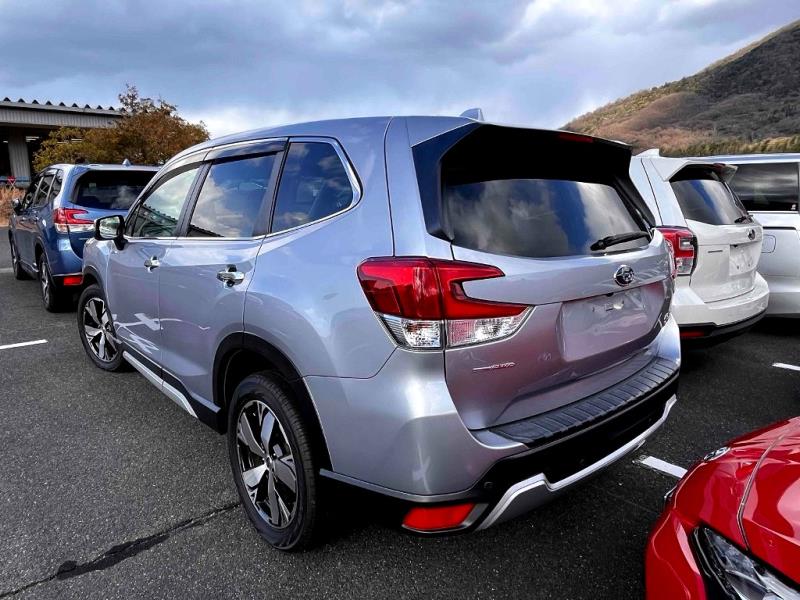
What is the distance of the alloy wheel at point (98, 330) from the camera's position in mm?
4414

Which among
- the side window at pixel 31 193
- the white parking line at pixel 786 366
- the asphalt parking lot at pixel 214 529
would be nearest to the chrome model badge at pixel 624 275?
the asphalt parking lot at pixel 214 529

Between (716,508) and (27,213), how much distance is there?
8566 millimetres

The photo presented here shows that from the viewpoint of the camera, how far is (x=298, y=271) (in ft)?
6.82

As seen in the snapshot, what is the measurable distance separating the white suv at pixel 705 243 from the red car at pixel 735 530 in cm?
236

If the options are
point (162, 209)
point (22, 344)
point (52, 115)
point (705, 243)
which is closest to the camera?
point (162, 209)

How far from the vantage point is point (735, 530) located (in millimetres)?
1360

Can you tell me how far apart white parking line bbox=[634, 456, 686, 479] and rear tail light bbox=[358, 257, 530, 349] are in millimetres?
1847

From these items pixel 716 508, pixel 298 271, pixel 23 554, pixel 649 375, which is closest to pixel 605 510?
pixel 649 375

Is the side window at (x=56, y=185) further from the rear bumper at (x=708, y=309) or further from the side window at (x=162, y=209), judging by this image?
the rear bumper at (x=708, y=309)

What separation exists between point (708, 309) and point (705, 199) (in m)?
0.97

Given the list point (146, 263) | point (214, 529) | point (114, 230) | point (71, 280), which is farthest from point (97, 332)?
point (214, 529)

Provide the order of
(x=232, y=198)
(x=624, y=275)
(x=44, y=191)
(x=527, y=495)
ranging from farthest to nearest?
(x=44, y=191) → (x=232, y=198) → (x=624, y=275) → (x=527, y=495)

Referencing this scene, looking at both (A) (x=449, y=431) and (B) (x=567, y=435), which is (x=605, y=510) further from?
(A) (x=449, y=431)

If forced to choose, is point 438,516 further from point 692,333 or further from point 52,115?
point 52,115
